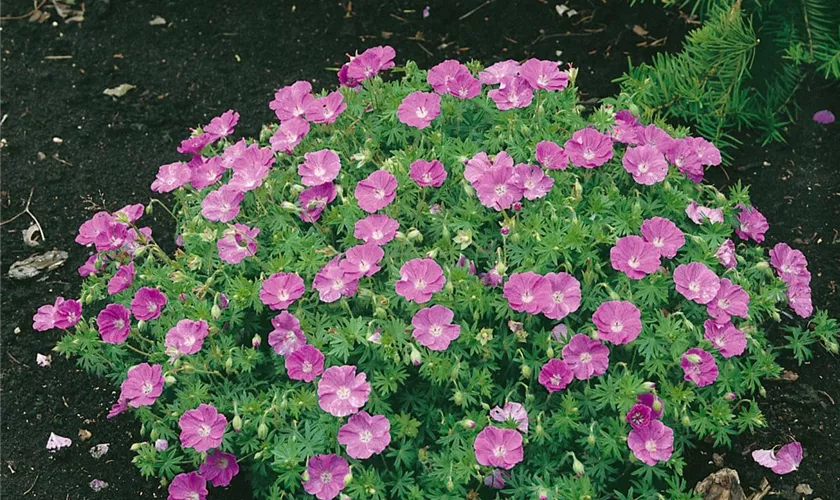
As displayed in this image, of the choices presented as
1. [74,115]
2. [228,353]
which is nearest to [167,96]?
[74,115]

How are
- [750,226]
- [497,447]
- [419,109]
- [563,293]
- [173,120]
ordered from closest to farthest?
[497,447] < [563,293] < [419,109] < [750,226] < [173,120]

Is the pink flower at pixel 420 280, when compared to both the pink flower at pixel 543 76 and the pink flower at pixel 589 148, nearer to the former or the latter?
the pink flower at pixel 589 148

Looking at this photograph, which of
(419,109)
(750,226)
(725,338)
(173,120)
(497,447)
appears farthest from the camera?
(173,120)

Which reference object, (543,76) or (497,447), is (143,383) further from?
(543,76)

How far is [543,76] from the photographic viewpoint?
3.09m

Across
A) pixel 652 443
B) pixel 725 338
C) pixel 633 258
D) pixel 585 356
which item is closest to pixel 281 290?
pixel 585 356

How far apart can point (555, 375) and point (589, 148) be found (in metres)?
0.76

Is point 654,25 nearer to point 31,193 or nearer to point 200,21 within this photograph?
point 200,21

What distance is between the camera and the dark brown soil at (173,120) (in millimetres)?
3467

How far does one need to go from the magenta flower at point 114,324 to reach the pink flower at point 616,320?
1.44 metres

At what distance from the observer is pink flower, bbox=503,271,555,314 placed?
2.63 metres

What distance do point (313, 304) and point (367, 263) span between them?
0.22m

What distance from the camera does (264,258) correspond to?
3.06 metres

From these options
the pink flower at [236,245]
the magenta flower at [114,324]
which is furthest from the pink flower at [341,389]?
the magenta flower at [114,324]
